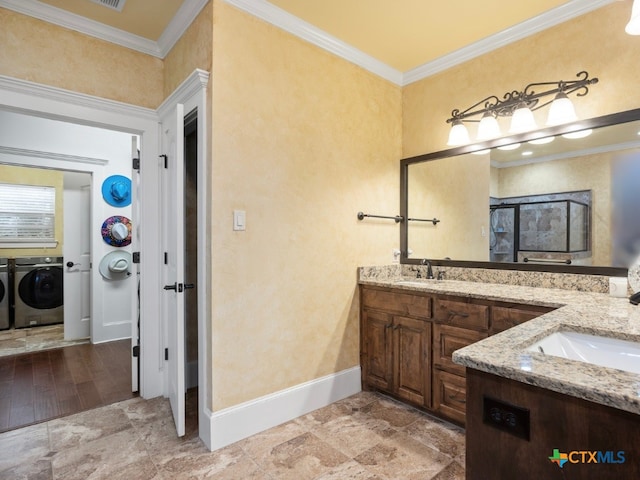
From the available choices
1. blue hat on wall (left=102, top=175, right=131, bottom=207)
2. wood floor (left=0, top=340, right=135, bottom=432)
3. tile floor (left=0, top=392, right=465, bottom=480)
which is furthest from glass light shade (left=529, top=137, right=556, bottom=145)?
blue hat on wall (left=102, top=175, right=131, bottom=207)

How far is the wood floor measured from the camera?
2.45m

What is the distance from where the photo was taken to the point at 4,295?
4730mm

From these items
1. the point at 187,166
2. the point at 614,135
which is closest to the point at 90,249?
the point at 187,166

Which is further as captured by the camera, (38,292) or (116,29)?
(38,292)

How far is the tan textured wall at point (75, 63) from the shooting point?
2141mm

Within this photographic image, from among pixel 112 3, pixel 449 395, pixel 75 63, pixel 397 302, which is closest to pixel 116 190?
pixel 75 63

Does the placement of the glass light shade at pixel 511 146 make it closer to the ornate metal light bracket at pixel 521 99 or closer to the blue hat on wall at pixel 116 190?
the ornate metal light bracket at pixel 521 99

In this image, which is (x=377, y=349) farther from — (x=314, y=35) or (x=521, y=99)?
(x=314, y=35)

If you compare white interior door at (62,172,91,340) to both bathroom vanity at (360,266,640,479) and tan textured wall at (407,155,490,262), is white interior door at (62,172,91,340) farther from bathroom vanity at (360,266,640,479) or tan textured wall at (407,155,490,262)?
bathroom vanity at (360,266,640,479)

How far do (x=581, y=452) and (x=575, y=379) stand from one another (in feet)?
0.48

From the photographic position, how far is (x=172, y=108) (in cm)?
244

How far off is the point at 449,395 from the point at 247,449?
1250 mm

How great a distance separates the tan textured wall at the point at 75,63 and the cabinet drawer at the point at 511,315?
2773 mm

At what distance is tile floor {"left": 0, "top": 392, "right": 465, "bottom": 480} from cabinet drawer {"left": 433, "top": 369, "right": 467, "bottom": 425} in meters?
0.11
